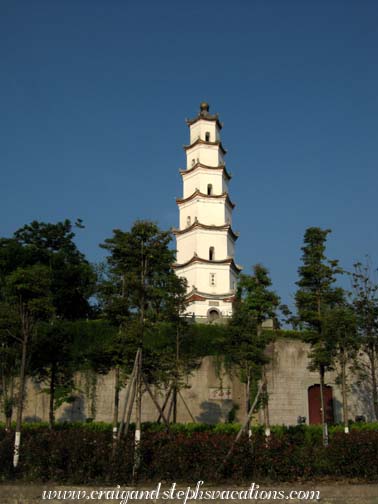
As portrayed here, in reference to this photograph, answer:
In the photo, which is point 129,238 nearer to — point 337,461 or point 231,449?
point 231,449

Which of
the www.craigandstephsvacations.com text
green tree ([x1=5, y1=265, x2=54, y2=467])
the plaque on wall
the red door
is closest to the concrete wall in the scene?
the plaque on wall

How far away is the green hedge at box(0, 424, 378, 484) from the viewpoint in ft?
37.8

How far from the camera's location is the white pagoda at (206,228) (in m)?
36.9

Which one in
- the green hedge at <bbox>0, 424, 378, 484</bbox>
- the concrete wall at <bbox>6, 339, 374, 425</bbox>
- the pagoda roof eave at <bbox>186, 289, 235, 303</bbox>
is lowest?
the green hedge at <bbox>0, 424, 378, 484</bbox>

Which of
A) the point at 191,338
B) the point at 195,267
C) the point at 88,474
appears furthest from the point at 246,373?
the point at 195,267

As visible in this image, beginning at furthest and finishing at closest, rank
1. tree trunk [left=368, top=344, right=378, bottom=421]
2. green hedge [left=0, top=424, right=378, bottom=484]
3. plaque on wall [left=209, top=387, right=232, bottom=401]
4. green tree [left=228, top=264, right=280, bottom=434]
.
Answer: plaque on wall [left=209, top=387, right=232, bottom=401] < tree trunk [left=368, top=344, right=378, bottom=421] < green tree [left=228, top=264, right=280, bottom=434] < green hedge [left=0, top=424, right=378, bottom=484]

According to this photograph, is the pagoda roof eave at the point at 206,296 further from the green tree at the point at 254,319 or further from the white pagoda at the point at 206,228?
the green tree at the point at 254,319

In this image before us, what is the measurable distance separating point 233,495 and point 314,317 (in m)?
13.0

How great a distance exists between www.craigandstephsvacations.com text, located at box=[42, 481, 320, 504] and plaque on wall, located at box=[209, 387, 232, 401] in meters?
18.6

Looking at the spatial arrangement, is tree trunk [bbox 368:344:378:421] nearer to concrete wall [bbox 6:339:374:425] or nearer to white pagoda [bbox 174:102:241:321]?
concrete wall [bbox 6:339:374:425]

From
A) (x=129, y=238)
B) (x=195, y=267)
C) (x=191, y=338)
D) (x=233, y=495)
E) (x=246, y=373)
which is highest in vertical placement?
(x=195, y=267)

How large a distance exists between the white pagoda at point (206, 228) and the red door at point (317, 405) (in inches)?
325

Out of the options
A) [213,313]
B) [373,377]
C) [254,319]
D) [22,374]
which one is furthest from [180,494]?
[213,313]

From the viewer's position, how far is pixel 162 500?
999cm
